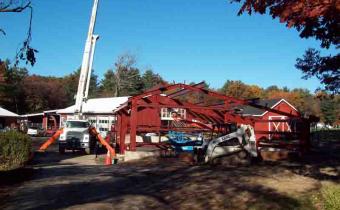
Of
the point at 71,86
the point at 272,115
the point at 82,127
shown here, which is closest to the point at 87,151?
the point at 82,127

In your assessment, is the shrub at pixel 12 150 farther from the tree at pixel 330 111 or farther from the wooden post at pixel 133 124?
the tree at pixel 330 111

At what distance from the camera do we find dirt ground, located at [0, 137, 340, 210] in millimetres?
10352

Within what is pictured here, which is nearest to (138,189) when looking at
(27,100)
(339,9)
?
(339,9)

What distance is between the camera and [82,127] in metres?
28.5

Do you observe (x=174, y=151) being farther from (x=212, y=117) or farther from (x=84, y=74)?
(x=84, y=74)

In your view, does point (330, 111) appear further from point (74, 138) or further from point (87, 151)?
point (74, 138)

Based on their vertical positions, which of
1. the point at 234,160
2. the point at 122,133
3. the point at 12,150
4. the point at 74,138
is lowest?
the point at 234,160

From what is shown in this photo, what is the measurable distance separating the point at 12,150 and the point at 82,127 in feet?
38.2

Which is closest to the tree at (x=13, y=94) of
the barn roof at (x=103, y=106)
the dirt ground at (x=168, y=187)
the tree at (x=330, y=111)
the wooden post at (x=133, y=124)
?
the barn roof at (x=103, y=106)

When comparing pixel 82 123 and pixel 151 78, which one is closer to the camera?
pixel 82 123

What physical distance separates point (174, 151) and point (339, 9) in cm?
1798

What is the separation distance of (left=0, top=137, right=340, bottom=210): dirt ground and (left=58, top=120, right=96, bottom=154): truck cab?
390 inches

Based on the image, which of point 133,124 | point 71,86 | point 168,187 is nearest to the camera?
point 168,187

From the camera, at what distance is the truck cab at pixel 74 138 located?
27672 millimetres
